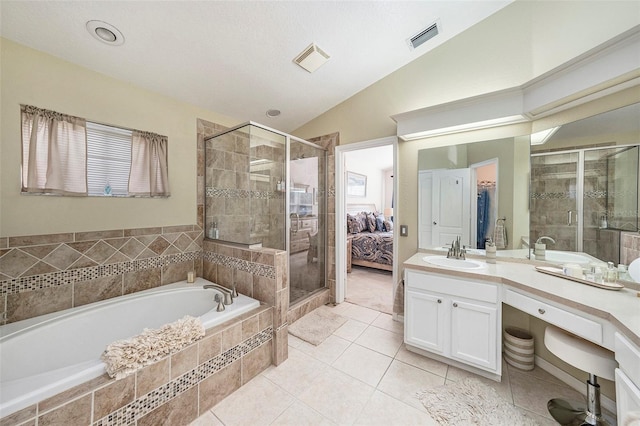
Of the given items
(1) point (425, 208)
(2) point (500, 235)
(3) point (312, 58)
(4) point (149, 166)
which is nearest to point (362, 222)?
(1) point (425, 208)

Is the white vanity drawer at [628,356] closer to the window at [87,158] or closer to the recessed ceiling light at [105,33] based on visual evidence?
the window at [87,158]

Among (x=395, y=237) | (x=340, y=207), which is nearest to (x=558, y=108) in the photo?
(x=395, y=237)

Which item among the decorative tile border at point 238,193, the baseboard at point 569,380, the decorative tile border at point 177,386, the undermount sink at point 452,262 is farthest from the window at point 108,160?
the baseboard at point 569,380

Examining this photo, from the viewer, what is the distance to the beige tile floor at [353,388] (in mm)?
1458

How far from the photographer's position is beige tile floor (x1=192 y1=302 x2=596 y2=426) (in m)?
1.46

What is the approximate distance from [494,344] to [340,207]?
202 cm

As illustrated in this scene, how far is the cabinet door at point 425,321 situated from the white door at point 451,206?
28.9 inches

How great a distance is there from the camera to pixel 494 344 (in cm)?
169

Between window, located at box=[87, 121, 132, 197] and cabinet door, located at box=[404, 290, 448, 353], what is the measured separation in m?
2.81

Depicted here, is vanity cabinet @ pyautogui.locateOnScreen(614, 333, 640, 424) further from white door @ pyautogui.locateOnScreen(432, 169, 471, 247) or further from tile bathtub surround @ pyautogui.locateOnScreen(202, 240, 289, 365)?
tile bathtub surround @ pyautogui.locateOnScreen(202, 240, 289, 365)

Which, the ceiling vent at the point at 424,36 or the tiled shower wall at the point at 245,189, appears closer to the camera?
the ceiling vent at the point at 424,36

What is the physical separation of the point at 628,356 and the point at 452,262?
3.84 feet

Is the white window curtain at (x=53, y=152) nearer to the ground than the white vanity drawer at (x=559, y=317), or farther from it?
farther from it

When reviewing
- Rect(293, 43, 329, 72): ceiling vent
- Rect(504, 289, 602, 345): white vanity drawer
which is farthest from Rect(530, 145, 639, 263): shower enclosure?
Rect(293, 43, 329, 72): ceiling vent
